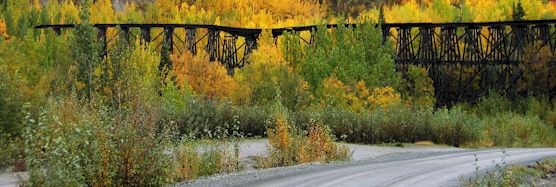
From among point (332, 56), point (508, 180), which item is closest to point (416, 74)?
point (332, 56)

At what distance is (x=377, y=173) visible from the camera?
19.9 m

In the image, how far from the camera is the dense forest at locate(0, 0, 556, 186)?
16.1m

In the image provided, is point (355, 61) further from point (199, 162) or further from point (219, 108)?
point (199, 162)

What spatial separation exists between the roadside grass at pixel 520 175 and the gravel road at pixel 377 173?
0.43 metres

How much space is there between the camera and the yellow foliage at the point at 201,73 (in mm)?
56469

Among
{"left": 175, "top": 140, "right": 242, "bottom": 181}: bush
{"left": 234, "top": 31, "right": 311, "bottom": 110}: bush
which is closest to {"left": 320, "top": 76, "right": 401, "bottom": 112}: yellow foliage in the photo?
{"left": 234, "top": 31, "right": 311, "bottom": 110}: bush

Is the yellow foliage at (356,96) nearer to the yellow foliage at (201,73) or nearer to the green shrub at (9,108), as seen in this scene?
the yellow foliage at (201,73)

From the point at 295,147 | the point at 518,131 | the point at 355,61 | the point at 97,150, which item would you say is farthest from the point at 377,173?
the point at 355,61

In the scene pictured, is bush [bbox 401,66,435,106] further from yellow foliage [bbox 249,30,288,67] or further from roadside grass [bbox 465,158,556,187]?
roadside grass [bbox 465,158,556,187]

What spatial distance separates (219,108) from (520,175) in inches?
636

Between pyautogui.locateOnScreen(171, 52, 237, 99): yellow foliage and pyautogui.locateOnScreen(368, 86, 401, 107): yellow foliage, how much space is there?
39.6 feet

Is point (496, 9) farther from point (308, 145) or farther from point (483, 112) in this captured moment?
point (308, 145)

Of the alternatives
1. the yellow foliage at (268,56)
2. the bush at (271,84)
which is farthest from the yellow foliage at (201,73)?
the yellow foliage at (268,56)

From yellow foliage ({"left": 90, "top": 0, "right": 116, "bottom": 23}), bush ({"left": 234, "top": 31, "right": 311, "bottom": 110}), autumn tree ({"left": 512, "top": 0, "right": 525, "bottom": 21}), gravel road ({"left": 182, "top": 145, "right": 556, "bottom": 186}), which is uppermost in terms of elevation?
yellow foliage ({"left": 90, "top": 0, "right": 116, "bottom": 23})
